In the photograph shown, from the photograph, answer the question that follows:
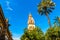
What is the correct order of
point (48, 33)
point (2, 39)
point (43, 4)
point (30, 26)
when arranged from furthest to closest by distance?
1. point (30, 26)
2. point (43, 4)
3. point (48, 33)
4. point (2, 39)

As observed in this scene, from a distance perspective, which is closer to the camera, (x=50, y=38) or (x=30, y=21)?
(x=50, y=38)

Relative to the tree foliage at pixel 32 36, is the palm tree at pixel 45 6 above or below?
above

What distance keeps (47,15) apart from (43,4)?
507 centimetres

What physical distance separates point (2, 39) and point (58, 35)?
2455 cm

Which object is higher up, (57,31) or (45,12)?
(45,12)

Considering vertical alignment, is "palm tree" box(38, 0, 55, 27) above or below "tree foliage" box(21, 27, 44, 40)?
above

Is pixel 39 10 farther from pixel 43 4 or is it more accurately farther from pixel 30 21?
pixel 30 21

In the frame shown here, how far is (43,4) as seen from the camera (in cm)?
7400

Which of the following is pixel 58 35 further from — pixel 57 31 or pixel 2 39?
pixel 2 39

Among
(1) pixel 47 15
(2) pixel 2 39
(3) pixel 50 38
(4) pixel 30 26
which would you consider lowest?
(2) pixel 2 39

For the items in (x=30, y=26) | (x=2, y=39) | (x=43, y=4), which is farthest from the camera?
(x=30, y=26)

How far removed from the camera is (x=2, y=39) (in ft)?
123

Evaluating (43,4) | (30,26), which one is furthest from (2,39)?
(30,26)

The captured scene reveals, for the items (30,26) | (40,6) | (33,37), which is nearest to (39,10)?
(40,6)
